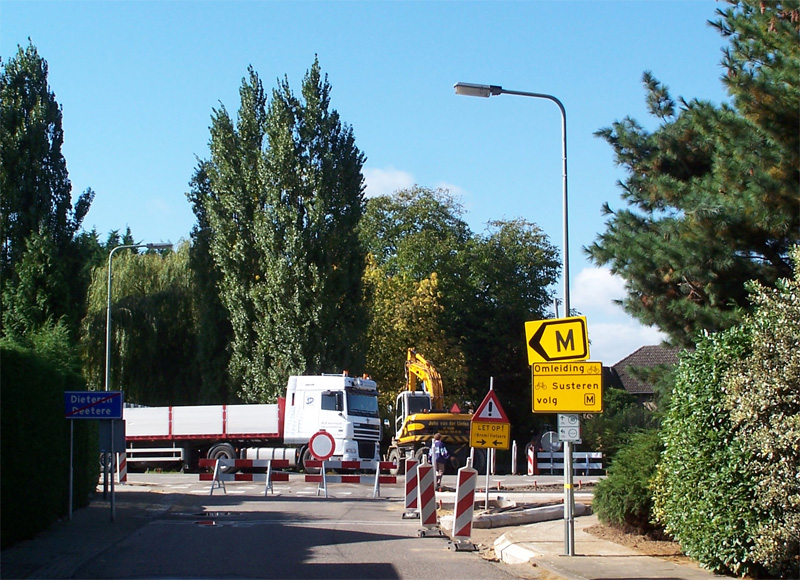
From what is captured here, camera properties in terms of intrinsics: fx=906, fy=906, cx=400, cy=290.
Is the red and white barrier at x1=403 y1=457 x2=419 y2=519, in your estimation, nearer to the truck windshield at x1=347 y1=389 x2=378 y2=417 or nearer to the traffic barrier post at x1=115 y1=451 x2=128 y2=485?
the traffic barrier post at x1=115 y1=451 x2=128 y2=485

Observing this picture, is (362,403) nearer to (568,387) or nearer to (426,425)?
(426,425)

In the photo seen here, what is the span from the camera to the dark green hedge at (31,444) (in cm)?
1262

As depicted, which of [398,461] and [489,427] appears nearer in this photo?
[489,427]

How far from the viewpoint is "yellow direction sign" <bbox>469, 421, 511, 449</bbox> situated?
17.7 metres

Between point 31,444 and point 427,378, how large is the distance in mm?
23657

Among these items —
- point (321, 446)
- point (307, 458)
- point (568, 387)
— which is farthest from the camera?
point (307, 458)

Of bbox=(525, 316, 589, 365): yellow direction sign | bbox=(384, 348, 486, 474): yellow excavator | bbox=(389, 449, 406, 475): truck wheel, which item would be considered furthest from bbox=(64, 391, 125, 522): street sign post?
bbox=(389, 449, 406, 475): truck wheel

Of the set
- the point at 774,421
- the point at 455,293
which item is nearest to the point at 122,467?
the point at 774,421

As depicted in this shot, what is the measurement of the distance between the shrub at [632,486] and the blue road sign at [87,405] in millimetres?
8723

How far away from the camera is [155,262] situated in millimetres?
43750

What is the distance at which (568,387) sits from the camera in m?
12.6

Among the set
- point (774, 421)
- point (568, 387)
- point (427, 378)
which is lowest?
point (774, 421)

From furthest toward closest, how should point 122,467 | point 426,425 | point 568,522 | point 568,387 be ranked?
point 426,425 < point 122,467 < point 568,387 < point 568,522

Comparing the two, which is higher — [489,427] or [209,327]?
[209,327]
